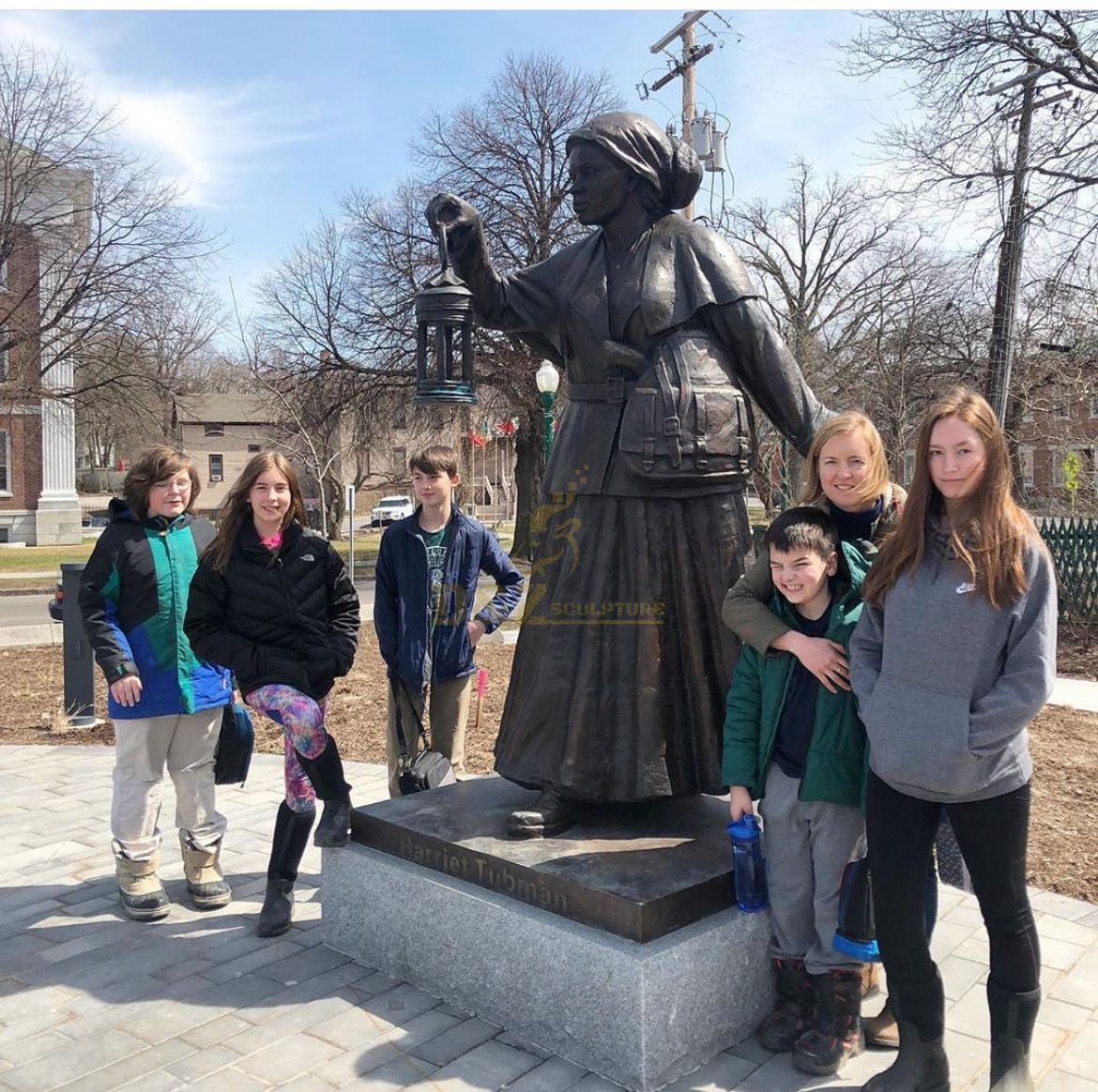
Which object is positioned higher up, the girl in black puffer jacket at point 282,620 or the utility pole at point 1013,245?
the utility pole at point 1013,245

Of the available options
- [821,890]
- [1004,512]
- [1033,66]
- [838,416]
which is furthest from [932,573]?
[1033,66]

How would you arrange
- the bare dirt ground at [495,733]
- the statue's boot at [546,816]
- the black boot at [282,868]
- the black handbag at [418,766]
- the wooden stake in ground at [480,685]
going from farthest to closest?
the wooden stake in ground at [480,685]
the bare dirt ground at [495,733]
the black handbag at [418,766]
the black boot at [282,868]
the statue's boot at [546,816]

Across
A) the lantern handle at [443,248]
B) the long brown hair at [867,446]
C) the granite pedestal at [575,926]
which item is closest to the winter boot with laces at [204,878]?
the granite pedestal at [575,926]

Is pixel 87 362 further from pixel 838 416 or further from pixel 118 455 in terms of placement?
pixel 118 455

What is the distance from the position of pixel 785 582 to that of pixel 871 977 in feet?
4.46

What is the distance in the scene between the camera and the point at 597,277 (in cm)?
350

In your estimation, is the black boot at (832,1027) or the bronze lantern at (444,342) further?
the bronze lantern at (444,342)

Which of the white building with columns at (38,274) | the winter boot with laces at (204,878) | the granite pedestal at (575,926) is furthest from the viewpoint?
the white building with columns at (38,274)

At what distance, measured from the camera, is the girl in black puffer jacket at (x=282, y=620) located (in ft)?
11.9

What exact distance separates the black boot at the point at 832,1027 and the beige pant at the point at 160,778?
245cm

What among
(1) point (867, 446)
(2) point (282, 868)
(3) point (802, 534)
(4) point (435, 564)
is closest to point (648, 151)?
(1) point (867, 446)

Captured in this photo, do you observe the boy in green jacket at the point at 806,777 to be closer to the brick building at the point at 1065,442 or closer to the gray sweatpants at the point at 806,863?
the gray sweatpants at the point at 806,863

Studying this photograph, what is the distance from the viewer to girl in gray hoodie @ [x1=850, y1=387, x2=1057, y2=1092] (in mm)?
2420

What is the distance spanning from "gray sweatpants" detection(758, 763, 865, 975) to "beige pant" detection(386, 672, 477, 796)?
5.71 feet
